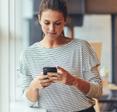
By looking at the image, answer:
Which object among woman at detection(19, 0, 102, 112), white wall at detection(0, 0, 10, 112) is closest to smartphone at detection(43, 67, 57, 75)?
woman at detection(19, 0, 102, 112)

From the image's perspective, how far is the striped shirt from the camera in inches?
47.4

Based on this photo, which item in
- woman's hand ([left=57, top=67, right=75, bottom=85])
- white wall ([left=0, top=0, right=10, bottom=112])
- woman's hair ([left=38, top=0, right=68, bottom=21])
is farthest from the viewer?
white wall ([left=0, top=0, right=10, bottom=112])

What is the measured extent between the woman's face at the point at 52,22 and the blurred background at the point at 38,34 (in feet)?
1.50

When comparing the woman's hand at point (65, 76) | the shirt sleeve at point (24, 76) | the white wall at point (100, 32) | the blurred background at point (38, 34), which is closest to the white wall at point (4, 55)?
the blurred background at point (38, 34)

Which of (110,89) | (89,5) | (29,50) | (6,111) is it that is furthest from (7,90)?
(89,5)

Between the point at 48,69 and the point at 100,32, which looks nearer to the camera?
the point at 48,69

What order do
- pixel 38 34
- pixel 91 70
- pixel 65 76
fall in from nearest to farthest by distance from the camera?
pixel 65 76 → pixel 91 70 → pixel 38 34

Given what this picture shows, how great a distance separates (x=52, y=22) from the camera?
1195 mm

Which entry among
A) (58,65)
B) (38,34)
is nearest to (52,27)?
(58,65)

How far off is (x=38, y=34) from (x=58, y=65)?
224cm

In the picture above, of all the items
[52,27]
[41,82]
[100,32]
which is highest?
[100,32]

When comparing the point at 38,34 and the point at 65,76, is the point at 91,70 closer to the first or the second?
the point at 65,76

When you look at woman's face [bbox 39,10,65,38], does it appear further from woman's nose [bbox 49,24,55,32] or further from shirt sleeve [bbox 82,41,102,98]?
shirt sleeve [bbox 82,41,102,98]

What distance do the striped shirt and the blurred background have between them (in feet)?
1.54
